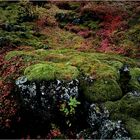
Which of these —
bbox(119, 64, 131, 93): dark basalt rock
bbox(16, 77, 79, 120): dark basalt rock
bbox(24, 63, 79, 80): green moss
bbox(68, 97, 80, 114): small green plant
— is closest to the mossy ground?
bbox(24, 63, 79, 80): green moss

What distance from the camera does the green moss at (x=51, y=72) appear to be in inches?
471

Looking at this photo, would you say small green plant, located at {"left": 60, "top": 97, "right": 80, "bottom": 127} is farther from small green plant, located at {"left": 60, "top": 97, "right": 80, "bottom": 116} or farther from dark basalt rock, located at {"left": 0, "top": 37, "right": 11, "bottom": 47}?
dark basalt rock, located at {"left": 0, "top": 37, "right": 11, "bottom": 47}

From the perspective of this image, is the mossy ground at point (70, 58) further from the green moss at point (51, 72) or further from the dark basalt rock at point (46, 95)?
the dark basalt rock at point (46, 95)

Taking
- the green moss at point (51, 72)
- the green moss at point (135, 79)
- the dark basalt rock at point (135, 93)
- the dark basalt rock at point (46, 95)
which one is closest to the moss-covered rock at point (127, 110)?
the dark basalt rock at point (135, 93)

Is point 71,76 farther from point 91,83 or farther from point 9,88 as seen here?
point 9,88

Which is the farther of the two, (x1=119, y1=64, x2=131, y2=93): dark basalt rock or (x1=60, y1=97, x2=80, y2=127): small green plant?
(x1=119, y1=64, x2=131, y2=93): dark basalt rock

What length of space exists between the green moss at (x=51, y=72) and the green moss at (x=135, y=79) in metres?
2.37

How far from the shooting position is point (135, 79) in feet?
42.7

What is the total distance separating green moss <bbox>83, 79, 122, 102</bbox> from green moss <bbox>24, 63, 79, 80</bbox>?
82cm

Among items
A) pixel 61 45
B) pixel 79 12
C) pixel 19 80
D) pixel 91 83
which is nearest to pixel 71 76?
pixel 91 83

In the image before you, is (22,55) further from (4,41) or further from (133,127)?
(133,127)

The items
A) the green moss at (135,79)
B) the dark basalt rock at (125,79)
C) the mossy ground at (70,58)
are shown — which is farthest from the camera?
the green moss at (135,79)

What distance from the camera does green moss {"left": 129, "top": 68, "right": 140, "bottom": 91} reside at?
12.4m

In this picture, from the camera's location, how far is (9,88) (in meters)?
12.9
